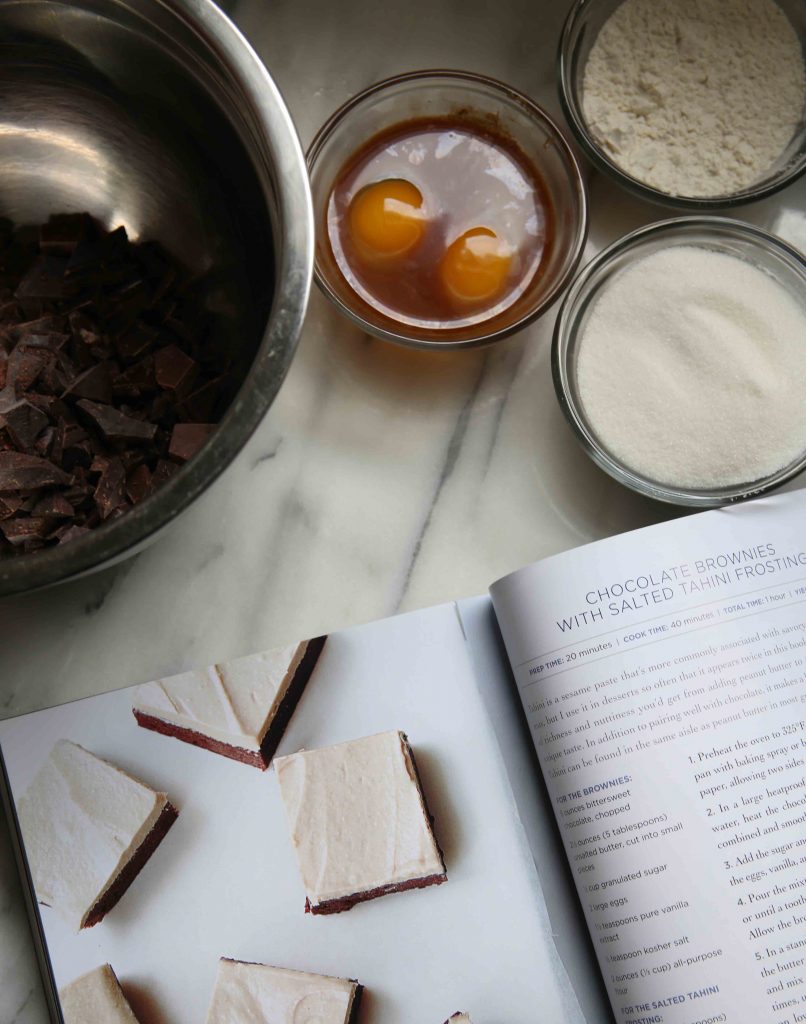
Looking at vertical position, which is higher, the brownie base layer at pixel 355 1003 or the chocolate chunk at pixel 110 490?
the chocolate chunk at pixel 110 490

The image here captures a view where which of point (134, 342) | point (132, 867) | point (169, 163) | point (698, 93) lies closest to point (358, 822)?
point (132, 867)

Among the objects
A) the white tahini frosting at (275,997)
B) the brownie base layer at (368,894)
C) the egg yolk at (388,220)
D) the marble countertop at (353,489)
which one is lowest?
the white tahini frosting at (275,997)

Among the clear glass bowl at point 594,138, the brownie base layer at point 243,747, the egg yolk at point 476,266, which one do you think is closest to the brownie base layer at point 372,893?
the brownie base layer at point 243,747

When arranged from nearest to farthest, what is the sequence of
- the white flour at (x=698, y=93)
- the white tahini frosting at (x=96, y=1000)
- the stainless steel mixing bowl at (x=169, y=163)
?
the stainless steel mixing bowl at (x=169, y=163), the white tahini frosting at (x=96, y=1000), the white flour at (x=698, y=93)

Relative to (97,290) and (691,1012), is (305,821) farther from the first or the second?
(97,290)

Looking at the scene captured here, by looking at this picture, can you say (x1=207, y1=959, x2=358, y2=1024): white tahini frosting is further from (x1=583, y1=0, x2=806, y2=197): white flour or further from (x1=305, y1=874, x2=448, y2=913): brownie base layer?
(x1=583, y1=0, x2=806, y2=197): white flour

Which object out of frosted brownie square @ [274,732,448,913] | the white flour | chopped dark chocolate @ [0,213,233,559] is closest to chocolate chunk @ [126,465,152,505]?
chopped dark chocolate @ [0,213,233,559]

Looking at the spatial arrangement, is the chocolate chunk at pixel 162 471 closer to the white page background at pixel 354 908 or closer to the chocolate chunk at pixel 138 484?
the chocolate chunk at pixel 138 484

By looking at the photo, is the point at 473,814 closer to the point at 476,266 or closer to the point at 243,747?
the point at 243,747

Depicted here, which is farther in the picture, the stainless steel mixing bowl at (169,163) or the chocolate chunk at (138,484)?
the chocolate chunk at (138,484)
